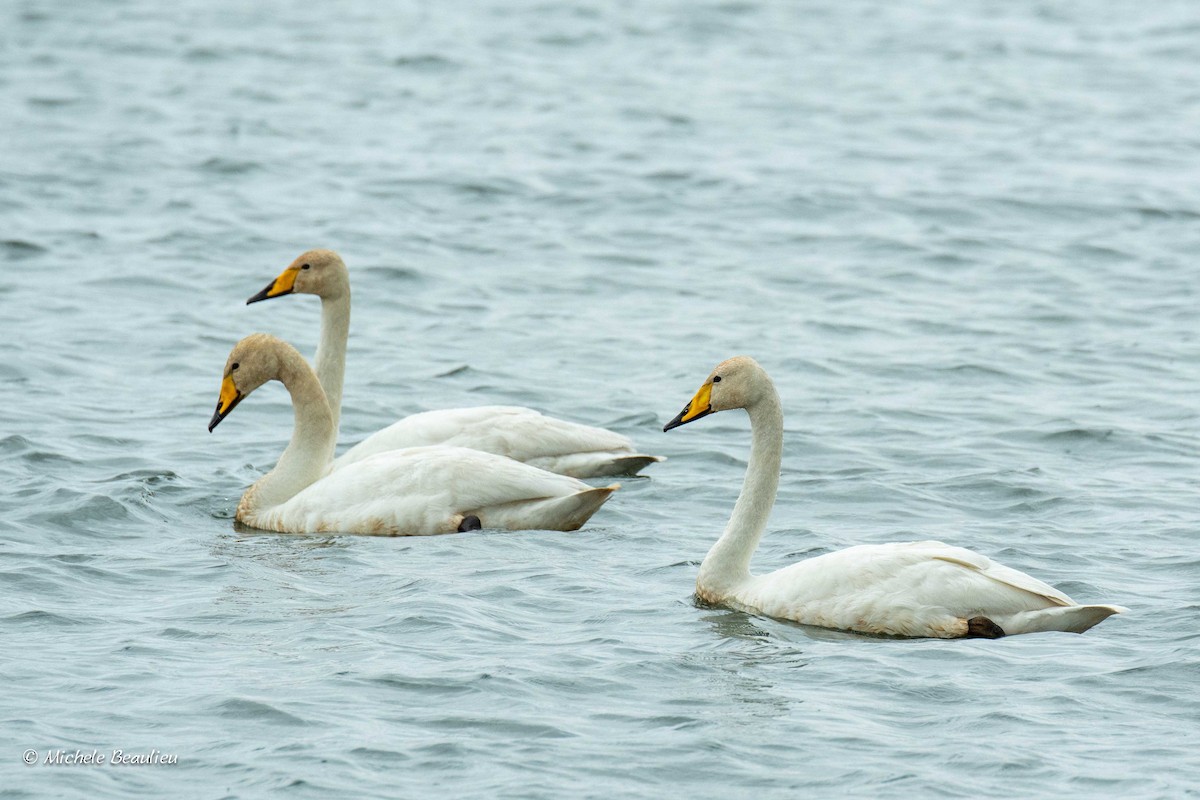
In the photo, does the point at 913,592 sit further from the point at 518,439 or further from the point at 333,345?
the point at 333,345

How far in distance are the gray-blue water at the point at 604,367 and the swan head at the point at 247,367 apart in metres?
0.66

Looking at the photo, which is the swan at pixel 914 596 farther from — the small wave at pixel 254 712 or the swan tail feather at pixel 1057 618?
the small wave at pixel 254 712

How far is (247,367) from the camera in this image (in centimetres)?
1149

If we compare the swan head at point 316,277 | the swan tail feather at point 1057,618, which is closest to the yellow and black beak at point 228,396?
the swan head at point 316,277

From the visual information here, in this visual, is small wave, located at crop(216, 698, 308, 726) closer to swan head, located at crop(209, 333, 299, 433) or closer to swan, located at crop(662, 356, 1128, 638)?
swan, located at crop(662, 356, 1128, 638)

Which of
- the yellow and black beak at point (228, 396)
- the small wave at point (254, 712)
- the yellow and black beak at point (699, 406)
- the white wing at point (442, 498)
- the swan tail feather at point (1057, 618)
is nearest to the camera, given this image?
the small wave at point (254, 712)

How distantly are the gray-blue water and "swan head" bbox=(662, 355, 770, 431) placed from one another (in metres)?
0.96

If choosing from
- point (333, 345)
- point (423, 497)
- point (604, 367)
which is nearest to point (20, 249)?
point (604, 367)

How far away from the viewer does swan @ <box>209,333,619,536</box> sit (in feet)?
35.7

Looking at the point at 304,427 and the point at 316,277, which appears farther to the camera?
the point at 316,277

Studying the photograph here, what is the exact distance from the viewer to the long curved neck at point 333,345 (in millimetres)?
12750

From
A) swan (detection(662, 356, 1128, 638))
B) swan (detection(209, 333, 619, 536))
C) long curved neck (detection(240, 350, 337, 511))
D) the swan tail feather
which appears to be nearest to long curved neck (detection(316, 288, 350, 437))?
long curved neck (detection(240, 350, 337, 511))

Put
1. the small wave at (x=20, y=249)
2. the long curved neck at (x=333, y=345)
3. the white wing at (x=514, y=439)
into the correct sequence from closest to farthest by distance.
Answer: the white wing at (x=514, y=439), the long curved neck at (x=333, y=345), the small wave at (x=20, y=249)

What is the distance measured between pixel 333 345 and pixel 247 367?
1397 millimetres
